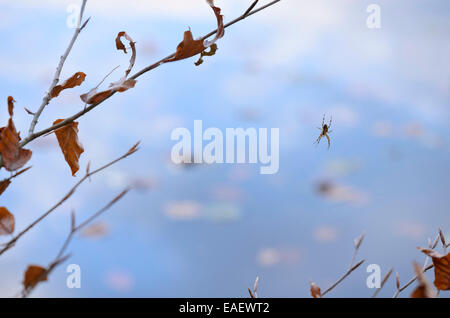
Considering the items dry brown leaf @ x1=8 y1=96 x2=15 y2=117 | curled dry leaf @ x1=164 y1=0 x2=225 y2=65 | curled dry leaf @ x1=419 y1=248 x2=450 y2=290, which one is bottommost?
curled dry leaf @ x1=419 y1=248 x2=450 y2=290

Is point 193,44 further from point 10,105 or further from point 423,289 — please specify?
point 423,289

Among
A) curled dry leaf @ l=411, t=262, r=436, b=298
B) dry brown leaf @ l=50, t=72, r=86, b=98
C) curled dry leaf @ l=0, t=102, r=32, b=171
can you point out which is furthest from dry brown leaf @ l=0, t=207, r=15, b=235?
curled dry leaf @ l=411, t=262, r=436, b=298

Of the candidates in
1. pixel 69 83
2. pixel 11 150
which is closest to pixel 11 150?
pixel 11 150

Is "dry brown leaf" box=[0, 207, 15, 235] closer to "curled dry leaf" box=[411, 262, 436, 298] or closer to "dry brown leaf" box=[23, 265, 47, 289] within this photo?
"dry brown leaf" box=[23, 265, 47, 289]

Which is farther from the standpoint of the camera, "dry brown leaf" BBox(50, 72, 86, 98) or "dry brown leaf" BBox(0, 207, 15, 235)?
"dry brown leaf" BBox(50, 72, 86, 98)

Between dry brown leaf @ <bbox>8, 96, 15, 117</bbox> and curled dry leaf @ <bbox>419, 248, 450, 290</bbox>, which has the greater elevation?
dry brown leaf @ <bbox>8, 96, 15, 117</bbox>
